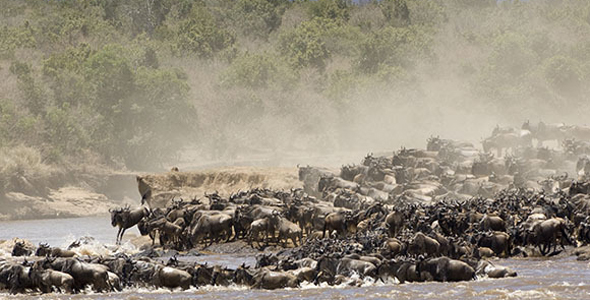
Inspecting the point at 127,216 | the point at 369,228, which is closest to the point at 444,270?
the point at 369,228

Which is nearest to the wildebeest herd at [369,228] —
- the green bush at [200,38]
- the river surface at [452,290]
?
the river surface at [452,290]

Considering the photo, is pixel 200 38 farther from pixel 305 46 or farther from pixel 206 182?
pixel 206 182

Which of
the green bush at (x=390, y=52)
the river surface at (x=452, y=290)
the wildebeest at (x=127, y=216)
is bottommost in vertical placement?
the river surface at (x=452, y=290)

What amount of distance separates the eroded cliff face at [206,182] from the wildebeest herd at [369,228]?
2.31 meters

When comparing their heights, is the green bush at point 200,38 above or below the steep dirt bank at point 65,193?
above

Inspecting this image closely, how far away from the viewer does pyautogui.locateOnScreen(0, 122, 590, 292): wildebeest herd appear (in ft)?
68.7

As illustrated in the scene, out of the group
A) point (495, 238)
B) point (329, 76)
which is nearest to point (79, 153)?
point (329, 76)

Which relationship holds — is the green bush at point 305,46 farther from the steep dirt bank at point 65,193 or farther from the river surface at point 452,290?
the river surface at point 452,290

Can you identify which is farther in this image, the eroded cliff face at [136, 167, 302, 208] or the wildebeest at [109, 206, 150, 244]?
the eroded cliff face at [136, 167, 302, 208]

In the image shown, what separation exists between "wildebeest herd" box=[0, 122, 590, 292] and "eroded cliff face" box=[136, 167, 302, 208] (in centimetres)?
231

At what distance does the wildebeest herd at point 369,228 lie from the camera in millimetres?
20953

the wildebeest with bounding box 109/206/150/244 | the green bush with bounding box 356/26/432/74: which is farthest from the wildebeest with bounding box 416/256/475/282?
the green bush with bounding box 356/26/432/74

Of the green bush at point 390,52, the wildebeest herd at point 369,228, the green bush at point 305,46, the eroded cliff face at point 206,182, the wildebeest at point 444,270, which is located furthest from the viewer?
the green bush at point 305,46

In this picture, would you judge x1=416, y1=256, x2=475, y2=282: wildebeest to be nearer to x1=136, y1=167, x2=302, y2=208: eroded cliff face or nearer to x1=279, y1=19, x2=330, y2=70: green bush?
x1=136, y1=167, x2=302, y2=208: eroded cliff face
